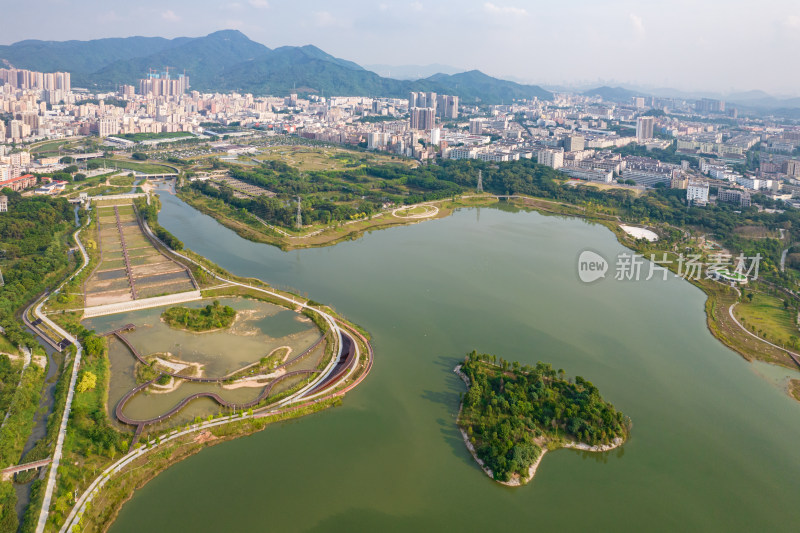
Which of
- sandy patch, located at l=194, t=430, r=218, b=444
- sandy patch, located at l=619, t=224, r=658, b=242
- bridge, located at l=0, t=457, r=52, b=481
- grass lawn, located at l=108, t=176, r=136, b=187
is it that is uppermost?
grass lawn, located at l=108, t=176, r=136, b=187

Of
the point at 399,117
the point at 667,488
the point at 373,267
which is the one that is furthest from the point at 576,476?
the point at 399,117

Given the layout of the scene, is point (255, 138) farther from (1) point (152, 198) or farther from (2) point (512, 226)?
(2) point (512, 226)

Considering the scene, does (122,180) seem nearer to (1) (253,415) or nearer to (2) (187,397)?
(2) (187,397)

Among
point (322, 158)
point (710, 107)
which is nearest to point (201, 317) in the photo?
point (322, 158)

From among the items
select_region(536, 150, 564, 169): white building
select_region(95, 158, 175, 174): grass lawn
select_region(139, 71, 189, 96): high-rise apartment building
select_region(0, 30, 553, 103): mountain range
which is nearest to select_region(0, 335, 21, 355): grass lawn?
select_region(95, 158, 175, 174): grass lawn

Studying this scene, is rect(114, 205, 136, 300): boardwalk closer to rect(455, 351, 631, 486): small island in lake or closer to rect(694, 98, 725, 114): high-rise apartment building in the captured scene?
rect(455, 351, 631, 486): small island in lake

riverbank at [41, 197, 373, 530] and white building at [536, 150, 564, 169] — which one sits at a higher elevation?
white building at [536, 150, 564, 169]

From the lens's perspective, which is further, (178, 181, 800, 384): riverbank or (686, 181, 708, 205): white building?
(686, 181, 708, 205): white building

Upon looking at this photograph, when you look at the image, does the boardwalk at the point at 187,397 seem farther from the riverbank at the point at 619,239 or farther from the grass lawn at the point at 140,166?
the grass lawn at the point at 140,166
